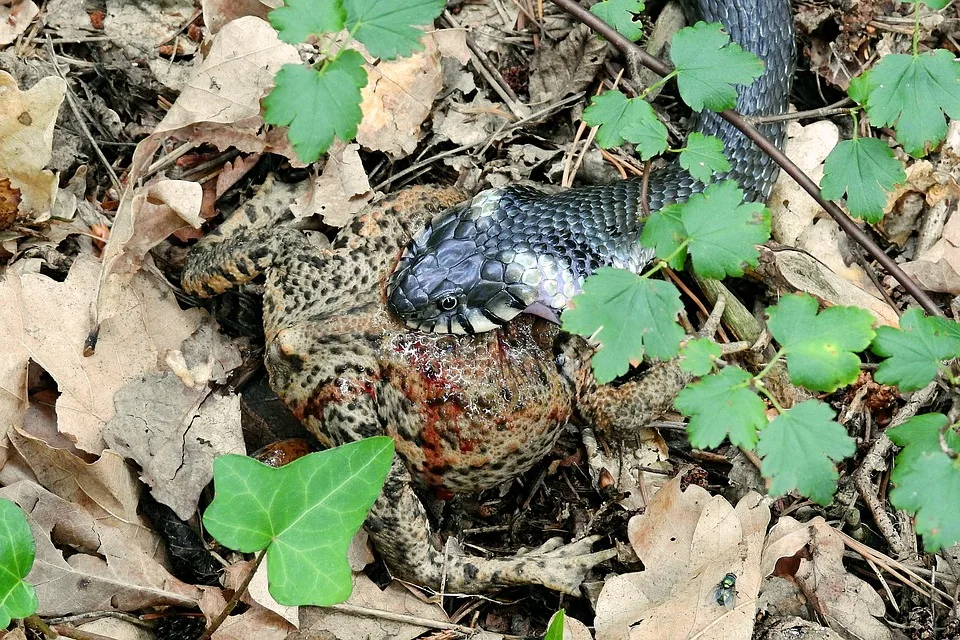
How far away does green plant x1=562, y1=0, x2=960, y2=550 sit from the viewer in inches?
115

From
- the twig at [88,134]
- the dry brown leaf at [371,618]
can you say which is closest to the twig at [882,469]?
the dry brown leaf at [371,618]

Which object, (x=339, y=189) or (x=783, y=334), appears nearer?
(x=783, y=334)

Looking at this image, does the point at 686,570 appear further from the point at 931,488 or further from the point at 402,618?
the point at 402,618

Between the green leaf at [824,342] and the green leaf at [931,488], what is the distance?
0.38 metres

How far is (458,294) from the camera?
397cm

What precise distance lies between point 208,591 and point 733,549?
2358 millimetres

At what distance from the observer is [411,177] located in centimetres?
494

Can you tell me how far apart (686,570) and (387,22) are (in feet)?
8.75

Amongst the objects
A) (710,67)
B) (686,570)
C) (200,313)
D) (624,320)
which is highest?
(710,67)

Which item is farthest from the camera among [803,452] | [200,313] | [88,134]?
[88,134]

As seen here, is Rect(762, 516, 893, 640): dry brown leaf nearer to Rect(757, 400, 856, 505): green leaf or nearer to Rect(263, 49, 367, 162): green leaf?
Rect(757, 400, 856, 505): green leaf

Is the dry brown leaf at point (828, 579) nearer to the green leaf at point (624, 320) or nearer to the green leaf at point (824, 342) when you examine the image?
the green leaf at point (824, 342)

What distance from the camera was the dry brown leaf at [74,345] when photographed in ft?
12.5

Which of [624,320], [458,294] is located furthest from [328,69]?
[624,320]
